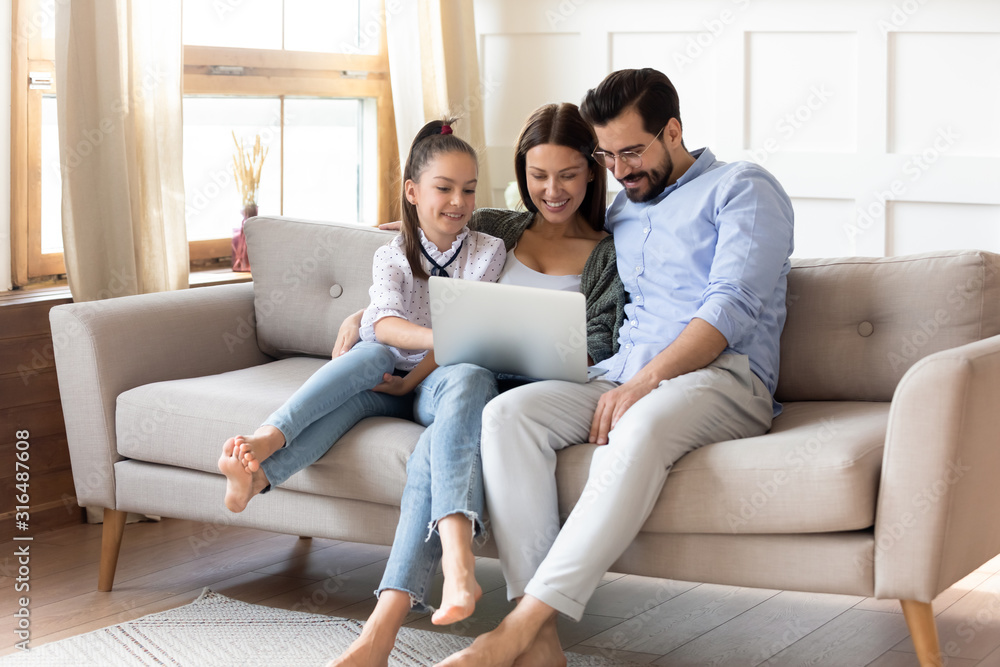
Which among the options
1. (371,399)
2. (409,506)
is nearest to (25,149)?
(371,399)

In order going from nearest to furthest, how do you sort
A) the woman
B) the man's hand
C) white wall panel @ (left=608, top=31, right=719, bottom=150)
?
the man's hand, the woman, white wall panel @ (left=608, top=31, right=719, bottom=150)

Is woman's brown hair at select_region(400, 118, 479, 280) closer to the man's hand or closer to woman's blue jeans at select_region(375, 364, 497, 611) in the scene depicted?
woman's blue jeans at select_region(375, 364, 497, 611)

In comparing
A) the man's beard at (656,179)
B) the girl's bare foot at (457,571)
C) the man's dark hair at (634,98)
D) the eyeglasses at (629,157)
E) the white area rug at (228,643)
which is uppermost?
the man's dark hair at (634,98)

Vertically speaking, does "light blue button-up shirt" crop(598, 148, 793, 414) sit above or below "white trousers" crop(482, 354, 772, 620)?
above

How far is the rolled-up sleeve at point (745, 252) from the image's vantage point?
2.06 meters

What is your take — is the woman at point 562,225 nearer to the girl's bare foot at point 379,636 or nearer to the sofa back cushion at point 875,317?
the sofa back cushion at point 875,317

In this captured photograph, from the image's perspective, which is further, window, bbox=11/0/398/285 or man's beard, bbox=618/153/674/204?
window, bbox=11/0/398/285

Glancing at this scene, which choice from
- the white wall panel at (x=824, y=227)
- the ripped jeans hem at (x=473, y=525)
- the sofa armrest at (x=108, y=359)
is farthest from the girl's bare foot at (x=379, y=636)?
the white wall panel at (x=824, y=227)

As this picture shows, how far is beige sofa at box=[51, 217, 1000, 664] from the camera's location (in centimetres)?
176

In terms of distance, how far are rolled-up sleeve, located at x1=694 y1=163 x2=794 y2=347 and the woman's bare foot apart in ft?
2.67

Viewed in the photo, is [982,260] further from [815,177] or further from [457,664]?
[815,177]

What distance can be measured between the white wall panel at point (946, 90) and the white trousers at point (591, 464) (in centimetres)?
Result: 181

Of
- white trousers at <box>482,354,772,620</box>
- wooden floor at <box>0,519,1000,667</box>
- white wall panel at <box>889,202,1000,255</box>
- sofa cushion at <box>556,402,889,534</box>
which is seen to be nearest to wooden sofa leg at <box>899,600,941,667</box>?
sofa cushion at <box>556,402,889,534</box>

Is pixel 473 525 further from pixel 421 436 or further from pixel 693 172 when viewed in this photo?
pixel 693 172
